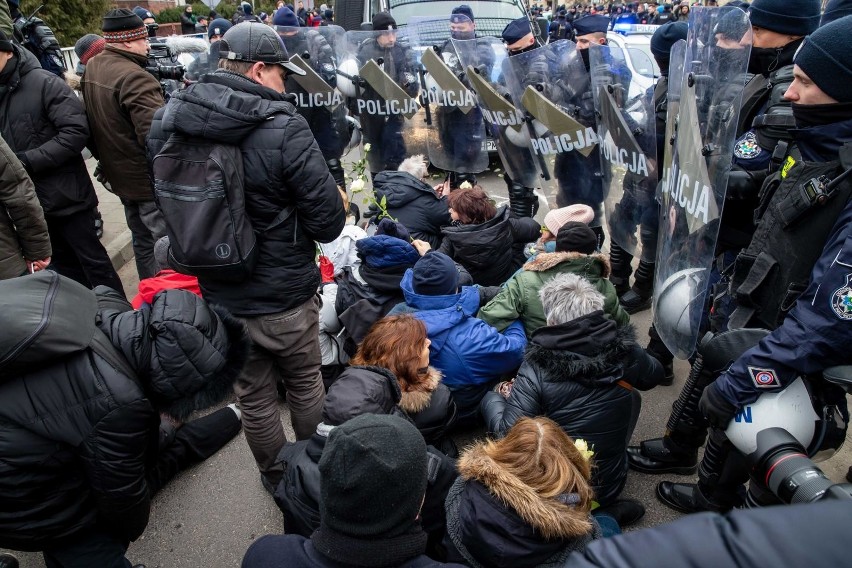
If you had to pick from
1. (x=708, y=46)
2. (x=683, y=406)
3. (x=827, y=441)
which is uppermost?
(x=708, y=46)

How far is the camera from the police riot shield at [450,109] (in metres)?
4.57

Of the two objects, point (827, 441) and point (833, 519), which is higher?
point (833, 519)

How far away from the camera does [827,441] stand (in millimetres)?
1733

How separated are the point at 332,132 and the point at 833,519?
17.8 feet

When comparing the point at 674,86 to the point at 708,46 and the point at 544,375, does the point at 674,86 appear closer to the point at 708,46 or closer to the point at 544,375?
the point at 708,46

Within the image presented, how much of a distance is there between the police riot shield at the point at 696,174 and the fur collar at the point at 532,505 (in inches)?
43.4

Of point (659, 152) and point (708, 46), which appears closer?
point (708, 46)

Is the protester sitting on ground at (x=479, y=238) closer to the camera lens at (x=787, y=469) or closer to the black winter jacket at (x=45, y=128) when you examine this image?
the camera lens at (x=787, y=469)

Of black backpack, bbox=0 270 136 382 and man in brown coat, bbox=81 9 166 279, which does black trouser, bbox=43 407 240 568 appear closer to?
black backpack, bbox=0 270 136 382

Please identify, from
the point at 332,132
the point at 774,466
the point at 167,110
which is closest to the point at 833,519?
the point at 774,466

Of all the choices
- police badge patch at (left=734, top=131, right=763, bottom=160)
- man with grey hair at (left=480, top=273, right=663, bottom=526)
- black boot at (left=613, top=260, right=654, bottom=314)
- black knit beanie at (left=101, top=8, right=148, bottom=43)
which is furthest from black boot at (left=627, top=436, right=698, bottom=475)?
black knit beanie at (left=101, top=8, right=148, bottom=43)

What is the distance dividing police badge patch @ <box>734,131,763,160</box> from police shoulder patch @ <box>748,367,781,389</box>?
47.2 inches

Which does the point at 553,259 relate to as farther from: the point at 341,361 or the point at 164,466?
the point at 164,466

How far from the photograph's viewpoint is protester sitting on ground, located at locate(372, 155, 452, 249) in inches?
141
